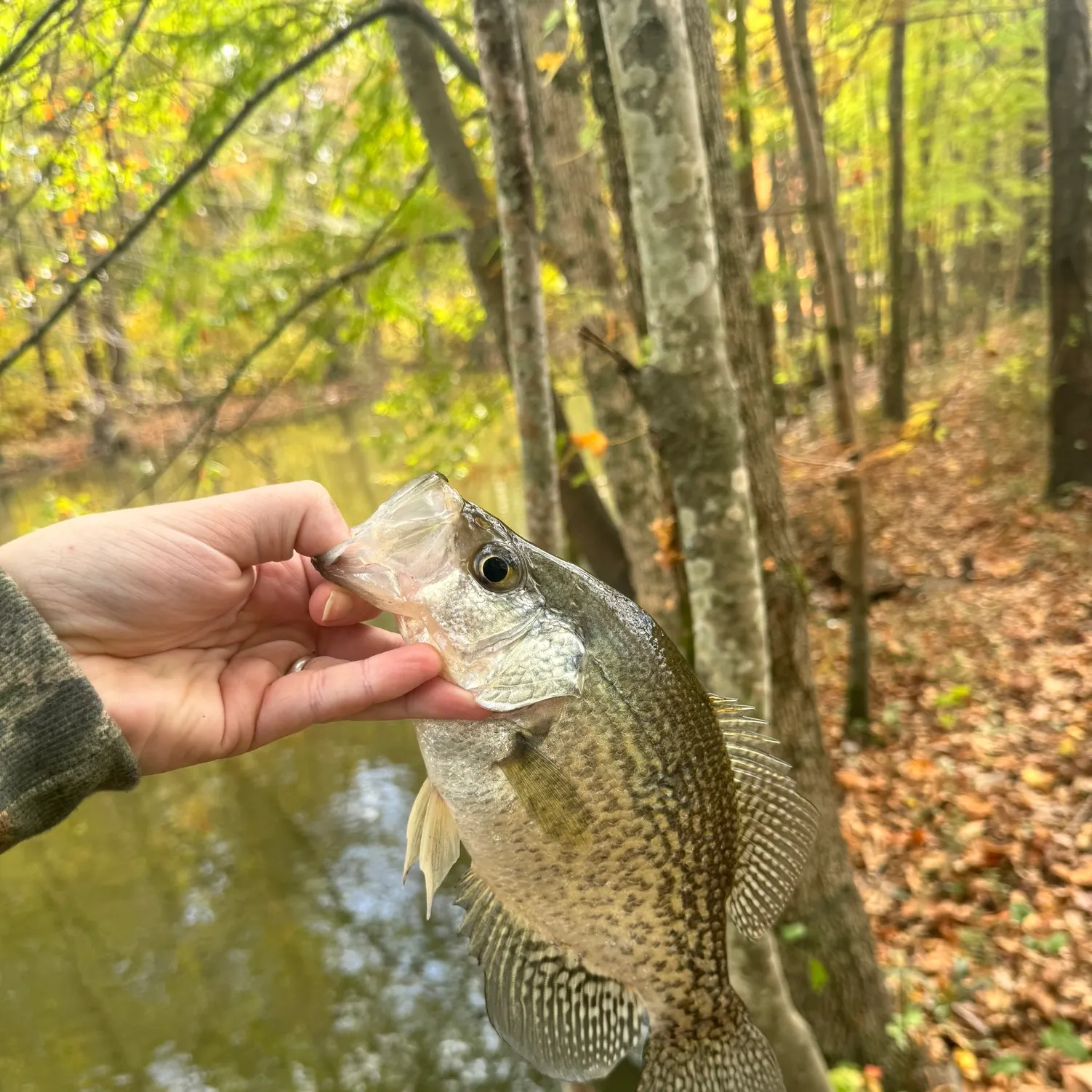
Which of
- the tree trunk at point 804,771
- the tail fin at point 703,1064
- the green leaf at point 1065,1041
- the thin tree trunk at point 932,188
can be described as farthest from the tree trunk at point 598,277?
the thin tree trunk at point 932,188

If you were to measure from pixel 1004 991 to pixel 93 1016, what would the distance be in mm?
6261

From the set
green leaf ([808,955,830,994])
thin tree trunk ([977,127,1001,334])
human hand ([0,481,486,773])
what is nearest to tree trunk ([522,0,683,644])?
green leaf ([808,955,830,994])

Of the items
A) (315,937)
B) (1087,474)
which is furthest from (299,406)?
(1087,474)

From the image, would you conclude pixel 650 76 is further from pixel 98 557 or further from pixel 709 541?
pixel 98 557

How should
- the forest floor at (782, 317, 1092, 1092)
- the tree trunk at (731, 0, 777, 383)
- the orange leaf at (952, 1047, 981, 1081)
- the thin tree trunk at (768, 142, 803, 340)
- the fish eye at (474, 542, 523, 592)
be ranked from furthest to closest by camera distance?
1. the thin tree trunk at (768, 142, 803, 340)
2. the tree trunk at (731, 0, 777, 383)
3. the forest floor at (782, 317, 1092, 1092)
4. the orange leaf at (952, 1047, 981, 1081)
5. the fish eye at (474, 542, 523, 592)

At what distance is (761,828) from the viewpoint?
1946 mm

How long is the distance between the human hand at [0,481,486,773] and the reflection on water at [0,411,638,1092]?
110 inches

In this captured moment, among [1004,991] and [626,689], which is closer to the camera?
[626,689]

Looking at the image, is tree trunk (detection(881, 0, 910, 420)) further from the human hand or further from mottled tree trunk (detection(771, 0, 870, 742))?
the human hand

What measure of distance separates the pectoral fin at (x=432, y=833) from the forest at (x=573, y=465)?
4.87ft

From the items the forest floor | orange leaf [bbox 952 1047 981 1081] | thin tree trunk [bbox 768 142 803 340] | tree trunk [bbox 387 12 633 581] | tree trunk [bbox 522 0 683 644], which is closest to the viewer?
orange leaf [bbox 952 1047 981 1081]

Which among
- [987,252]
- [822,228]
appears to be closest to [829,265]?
[822,228]

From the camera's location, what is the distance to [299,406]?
1823 cm

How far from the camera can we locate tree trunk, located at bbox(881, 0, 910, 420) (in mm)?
8844
